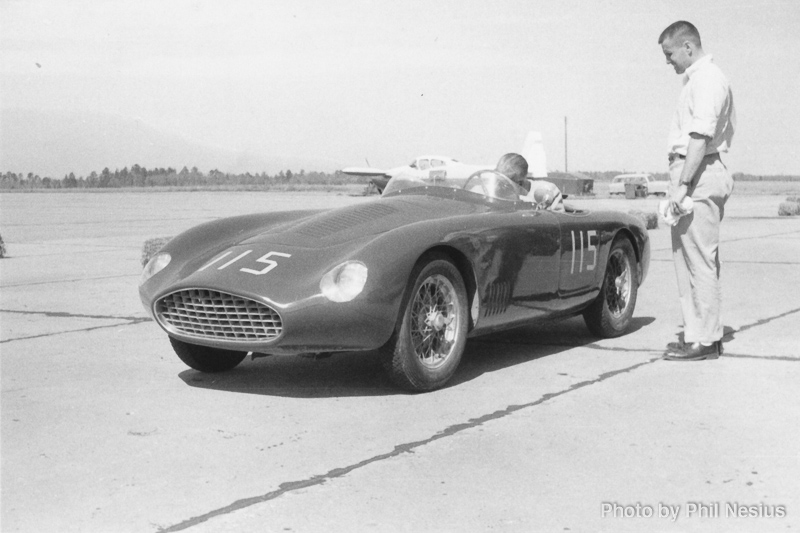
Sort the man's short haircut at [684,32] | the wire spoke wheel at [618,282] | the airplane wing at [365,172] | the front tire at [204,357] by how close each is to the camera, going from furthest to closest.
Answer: the airplane wing at [365,172], the wire spoke wheel at [618,282], the man's short haircut at [684,32], the front tire at [204,357]

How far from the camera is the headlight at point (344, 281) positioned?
4852 millimetres

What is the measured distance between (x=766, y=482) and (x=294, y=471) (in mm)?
1709

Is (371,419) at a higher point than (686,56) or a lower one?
lower

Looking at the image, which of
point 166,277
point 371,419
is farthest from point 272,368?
point 371,419

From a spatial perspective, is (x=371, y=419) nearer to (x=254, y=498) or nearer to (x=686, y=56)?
(x=254, y=498)

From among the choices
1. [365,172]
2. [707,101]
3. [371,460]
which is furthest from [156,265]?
[365,172]

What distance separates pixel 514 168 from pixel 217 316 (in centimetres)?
255

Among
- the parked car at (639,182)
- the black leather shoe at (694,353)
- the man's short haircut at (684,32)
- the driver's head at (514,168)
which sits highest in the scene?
the man's short haircut at (684,32)

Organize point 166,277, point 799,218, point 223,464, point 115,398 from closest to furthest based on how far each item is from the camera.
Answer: point 223,464
point 115,398
point 166,277
point 799,218

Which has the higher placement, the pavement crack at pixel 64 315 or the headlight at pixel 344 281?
the headlight at pixel 344 281

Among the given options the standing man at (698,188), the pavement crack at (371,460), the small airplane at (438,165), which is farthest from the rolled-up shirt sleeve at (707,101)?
the small airplane at (438,165)

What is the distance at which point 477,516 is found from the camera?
3277mm

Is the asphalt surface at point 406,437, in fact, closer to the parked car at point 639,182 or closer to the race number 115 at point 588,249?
the race number 115 at point 588,249

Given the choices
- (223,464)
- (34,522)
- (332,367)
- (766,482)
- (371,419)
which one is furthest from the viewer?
(332,367)
